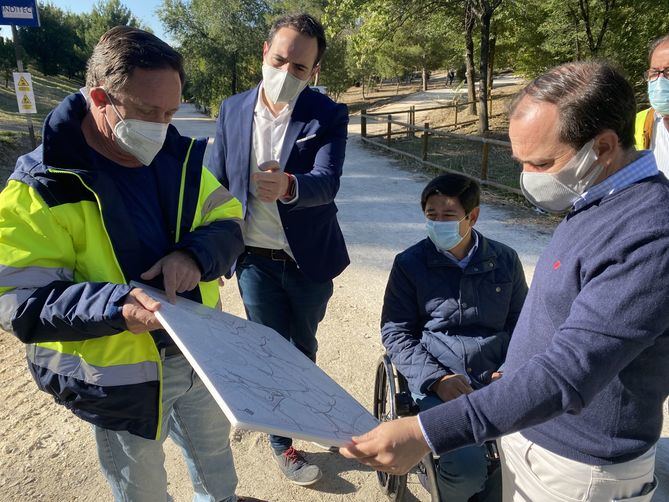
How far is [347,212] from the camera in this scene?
282 inches

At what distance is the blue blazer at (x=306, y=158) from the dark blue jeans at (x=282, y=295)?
10cm

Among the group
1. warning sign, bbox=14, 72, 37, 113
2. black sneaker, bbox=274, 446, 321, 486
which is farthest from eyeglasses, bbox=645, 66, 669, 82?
warning sign, bbox=14, 72, 37, 113

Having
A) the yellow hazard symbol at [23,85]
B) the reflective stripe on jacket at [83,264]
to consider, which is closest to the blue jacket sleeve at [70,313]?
the reflective stripe on jacket at [83,264]

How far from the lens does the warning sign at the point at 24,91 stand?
7.00 metres

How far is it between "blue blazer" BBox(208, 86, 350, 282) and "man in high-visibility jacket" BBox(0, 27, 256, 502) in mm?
535

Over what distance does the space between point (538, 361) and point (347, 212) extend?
611 cm

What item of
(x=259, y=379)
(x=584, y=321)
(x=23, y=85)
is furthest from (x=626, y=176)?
(x=23, y=85)

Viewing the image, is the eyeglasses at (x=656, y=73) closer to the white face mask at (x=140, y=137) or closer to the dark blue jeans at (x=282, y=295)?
the dark blue jeans at (x=282, y=295)

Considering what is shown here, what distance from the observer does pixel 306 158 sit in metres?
2.25

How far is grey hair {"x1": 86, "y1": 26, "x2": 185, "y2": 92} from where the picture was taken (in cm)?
138

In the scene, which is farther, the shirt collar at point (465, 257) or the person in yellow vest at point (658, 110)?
the person in yellow vest at point (658, 110)

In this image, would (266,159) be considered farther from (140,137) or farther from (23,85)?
(23,85)

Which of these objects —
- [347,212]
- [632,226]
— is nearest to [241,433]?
[632,226]

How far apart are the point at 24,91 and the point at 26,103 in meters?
0.17
